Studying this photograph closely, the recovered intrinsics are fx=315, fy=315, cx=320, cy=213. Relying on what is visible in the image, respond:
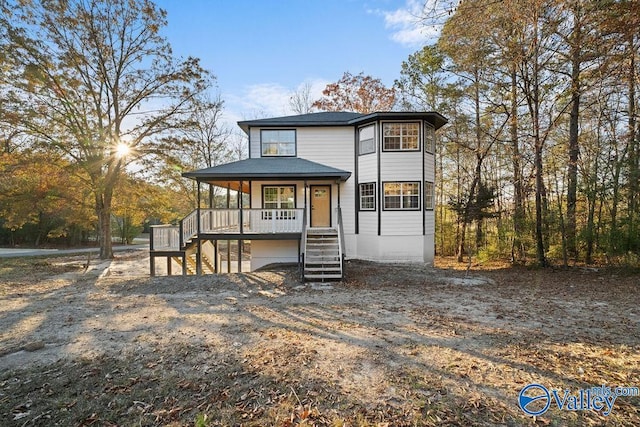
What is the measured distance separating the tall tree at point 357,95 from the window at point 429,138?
33.5ft

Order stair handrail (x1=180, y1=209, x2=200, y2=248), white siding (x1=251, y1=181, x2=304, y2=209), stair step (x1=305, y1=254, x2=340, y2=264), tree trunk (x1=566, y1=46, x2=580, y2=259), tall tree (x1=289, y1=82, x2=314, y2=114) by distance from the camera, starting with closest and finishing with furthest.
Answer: stair step (x1=305, y1=254, x2=340, y2=264) → tree trunk (x1=566, y1=46, x2=580, y2=259) → stair handrail (x1=180, y1=209, x2=200, y2=248) → white siding (x1=251, y1=181, x2=304, y2=209) → tall tree (x1=289, y1=82, x2=314, y2=114)

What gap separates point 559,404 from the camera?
3273mm

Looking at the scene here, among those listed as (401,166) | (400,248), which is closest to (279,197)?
(401,166)

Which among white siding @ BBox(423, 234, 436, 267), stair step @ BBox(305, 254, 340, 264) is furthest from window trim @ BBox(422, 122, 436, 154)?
stair step @ BBox(305, 254, 340, 264)

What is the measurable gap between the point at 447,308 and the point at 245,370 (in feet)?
15.6

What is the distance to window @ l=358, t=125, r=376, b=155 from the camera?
44.7 feet

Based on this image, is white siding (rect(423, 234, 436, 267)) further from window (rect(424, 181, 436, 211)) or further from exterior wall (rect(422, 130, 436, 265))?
window (rect(424, 181, 436, 211))

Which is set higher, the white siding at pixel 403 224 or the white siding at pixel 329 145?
the white siding at pixel 329 145

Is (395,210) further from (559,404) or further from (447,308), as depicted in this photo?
(559,404)

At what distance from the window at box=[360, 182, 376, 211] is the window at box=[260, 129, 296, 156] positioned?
3589 millimetres

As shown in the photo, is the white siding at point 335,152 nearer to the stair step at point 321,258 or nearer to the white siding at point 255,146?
the white siding at point 255,146

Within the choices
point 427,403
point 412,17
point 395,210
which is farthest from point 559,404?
point 395,210

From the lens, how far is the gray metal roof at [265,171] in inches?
472

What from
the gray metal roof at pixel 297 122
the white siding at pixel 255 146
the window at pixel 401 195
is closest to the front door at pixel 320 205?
the window at pixel 401 195
